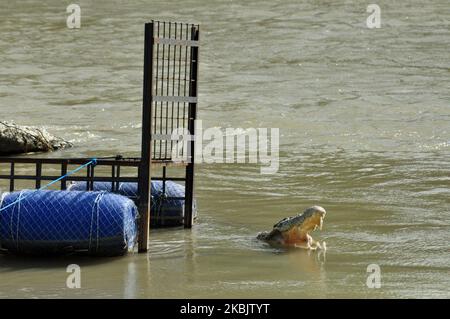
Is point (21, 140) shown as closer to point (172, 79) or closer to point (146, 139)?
point (172, 79)

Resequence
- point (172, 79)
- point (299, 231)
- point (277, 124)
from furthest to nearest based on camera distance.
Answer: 1. point (277, 124)
2. point (172, 79)
3. point (299, 231)

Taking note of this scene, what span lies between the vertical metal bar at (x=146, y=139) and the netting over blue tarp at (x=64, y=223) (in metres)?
0.23

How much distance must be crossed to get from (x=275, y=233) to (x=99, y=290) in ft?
8.33

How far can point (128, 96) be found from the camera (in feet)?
76.3

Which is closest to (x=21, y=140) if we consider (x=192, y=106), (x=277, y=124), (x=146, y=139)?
(x=277, y=124)

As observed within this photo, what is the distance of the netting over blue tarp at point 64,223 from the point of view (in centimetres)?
973

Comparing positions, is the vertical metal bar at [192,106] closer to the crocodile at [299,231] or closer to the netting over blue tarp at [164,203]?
the netting over blue tarp at [164,203]

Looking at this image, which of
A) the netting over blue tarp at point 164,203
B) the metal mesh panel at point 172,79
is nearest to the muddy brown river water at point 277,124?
the netting over blue tarp at point 164,203

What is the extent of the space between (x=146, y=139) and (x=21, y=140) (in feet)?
27.2

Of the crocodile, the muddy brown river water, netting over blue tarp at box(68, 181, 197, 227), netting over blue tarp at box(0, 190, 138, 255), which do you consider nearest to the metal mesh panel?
netting over blue tarp at box(68, 181, 197, 227)

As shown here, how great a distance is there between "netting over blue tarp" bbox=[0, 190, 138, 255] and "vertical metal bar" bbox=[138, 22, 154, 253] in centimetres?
23

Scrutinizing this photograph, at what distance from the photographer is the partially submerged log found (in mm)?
17656

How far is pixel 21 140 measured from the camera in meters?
17.8
